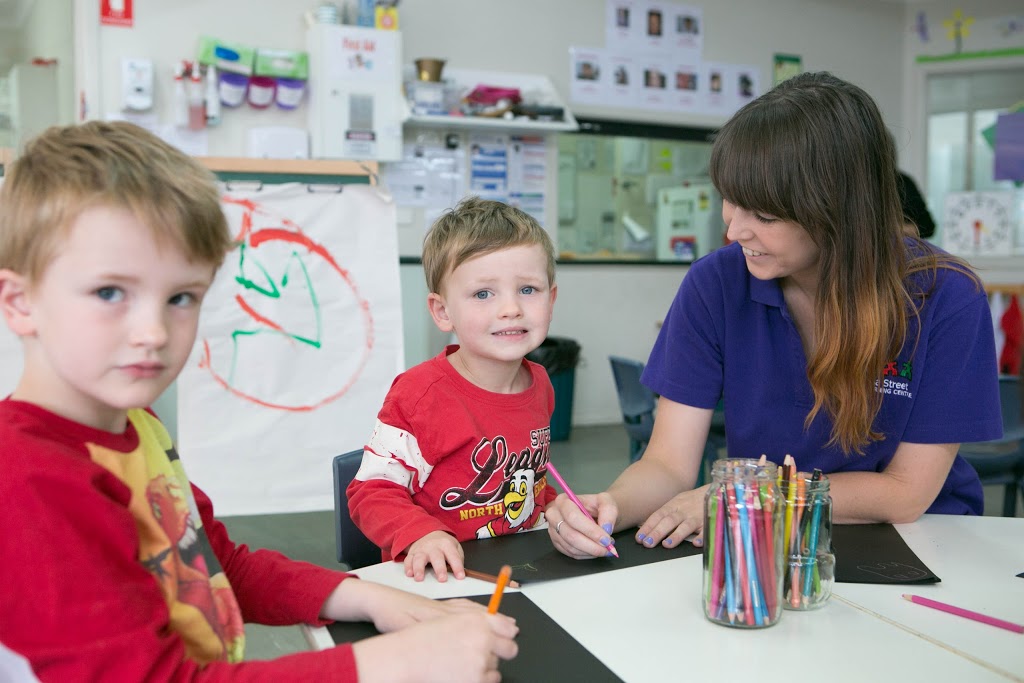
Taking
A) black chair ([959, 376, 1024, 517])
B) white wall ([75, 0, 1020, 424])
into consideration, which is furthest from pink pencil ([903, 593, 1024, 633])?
white wall ([75, 0, 1020, 424])

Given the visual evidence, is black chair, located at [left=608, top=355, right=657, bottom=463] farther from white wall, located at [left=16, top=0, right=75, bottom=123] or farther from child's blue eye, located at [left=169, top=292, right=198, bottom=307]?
white wall, located at [left=16, top=0, right=75, bottom=123]

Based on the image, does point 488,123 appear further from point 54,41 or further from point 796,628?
point 796,628

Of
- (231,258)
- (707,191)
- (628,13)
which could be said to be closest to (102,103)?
(231,258)

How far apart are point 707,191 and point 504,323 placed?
179 inches

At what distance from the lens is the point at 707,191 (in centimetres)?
559

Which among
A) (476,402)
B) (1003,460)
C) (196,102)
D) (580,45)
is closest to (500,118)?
(580,45)

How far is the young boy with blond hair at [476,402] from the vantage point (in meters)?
1.25

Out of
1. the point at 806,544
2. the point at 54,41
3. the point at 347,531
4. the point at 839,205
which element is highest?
the point at 54,41

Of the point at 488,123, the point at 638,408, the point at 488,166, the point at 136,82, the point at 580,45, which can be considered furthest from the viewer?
the point at 580,45

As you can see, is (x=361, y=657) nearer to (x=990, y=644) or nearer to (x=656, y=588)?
(x=656, y=588)

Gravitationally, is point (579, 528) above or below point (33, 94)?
below

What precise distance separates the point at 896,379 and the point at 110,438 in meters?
1.05

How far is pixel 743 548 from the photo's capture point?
0.81 meters

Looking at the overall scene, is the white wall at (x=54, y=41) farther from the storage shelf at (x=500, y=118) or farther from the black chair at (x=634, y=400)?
the black chair at (x=634, y=400)
